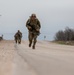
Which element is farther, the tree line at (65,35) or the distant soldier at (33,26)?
the tree line at (65,35)

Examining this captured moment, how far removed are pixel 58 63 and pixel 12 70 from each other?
2041 millimetres

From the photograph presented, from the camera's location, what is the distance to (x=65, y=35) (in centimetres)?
9975

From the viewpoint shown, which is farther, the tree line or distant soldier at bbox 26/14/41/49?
the tree line

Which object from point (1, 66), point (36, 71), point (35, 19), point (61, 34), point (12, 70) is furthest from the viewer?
point (61, 34)

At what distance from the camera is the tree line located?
90.7 metres

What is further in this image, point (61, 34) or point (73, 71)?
point (61, 34)

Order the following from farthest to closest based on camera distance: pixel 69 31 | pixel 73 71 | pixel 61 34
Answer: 1. pixel 61 34
2. pixel 69 31
3. pixel 73 71

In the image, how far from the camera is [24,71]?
34.3 feet

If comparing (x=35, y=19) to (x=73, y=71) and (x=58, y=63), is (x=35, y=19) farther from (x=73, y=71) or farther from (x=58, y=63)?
(x=73, y=71)

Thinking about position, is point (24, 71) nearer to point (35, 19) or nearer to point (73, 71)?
point (73, 71)

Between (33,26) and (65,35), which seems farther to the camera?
(65,35)

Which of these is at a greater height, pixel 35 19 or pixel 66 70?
pixel 35 19

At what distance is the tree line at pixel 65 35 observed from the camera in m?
90.7

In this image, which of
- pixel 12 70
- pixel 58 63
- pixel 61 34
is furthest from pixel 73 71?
pixel 61 34
